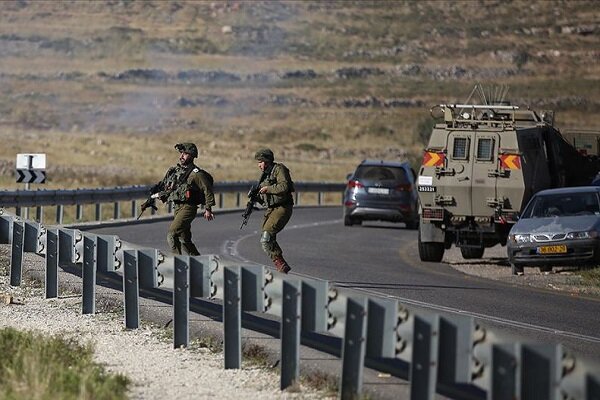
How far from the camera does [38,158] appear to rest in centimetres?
3575

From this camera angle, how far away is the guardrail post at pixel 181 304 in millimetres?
14258

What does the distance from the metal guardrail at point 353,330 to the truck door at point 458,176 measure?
420 inches

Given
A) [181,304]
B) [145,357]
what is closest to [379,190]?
[181,304]

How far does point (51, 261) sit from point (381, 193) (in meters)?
19.9

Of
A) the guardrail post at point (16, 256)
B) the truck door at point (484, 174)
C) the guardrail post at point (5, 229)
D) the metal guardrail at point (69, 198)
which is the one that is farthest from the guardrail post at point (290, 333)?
the metal guardrail at point (69, 198)

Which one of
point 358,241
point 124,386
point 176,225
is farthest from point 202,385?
point 358,241

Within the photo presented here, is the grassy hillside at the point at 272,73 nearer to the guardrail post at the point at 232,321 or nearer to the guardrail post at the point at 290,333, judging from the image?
the guardrail post at the point at 232,321

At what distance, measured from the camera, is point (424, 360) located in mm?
10648

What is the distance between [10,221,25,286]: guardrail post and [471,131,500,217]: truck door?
33.0 ft

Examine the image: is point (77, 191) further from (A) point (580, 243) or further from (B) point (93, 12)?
(B) point (93, 12)

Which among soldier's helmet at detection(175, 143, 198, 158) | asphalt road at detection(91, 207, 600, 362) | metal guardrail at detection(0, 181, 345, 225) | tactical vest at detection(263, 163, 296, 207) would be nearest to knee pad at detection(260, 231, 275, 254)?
tactical vest at detection(263, 163, 296, 207)

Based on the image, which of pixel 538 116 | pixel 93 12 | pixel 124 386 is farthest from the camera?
pixel 93 12

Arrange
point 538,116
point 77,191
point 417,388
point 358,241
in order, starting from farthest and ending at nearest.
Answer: point 77,191 → point 358,241 → point 538,116 → point 417,388

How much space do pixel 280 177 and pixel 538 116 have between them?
1196 centimetres
